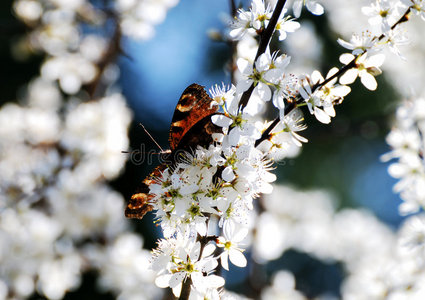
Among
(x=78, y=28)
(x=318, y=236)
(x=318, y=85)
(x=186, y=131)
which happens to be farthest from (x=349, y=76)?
(x=318, y=236)

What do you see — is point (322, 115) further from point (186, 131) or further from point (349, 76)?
point (186, 131)

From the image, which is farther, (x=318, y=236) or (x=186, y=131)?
(x=318, y=236)

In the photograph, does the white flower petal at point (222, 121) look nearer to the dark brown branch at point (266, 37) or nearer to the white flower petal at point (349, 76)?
the dark brown branch at point (266, 37)

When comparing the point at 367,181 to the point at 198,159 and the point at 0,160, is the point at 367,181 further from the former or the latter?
the point at 198,159

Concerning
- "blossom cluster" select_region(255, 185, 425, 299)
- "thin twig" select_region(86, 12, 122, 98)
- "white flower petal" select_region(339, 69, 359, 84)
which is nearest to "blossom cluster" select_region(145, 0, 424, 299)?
"white flower petal" select_region(339, 69, 359, 84)

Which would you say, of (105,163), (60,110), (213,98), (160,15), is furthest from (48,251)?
(213,98)

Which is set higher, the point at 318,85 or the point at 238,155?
the point at 318,85
